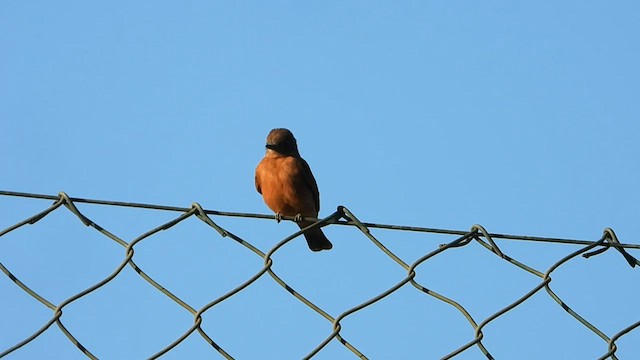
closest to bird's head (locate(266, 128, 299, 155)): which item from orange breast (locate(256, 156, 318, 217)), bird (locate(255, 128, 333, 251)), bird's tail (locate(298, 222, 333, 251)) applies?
bird (locate(255, 128, 333, 251))

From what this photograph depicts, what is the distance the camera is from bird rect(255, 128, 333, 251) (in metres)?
7.51

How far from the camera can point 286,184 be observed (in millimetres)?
7496

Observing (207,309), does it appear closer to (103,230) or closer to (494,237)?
(103,230)

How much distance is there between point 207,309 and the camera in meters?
2.91

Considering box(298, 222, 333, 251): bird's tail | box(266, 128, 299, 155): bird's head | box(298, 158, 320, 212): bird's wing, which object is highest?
box(266, 128, 299, 155): bird's head

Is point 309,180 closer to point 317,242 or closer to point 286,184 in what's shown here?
point 286,184

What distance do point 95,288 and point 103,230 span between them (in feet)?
0.55

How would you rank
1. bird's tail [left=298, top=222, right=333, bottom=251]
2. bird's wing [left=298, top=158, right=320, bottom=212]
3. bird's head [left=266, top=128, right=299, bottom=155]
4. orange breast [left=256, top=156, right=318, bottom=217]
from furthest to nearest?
bird's tail [left=298, top=222, right=333, bottom=251] < bird's head [left=266, top=128, right=299, bottom=155] < bird's wing [left=298, top=158, right=320, bottom=212] < orange breast [left=256, top=156, right=318, bottom=217]

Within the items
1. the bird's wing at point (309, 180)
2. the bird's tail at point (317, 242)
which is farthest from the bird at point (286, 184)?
the bird's tail at point (317, 242)

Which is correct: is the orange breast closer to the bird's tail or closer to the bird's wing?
the bird's wing

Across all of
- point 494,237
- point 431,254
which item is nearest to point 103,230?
point 431,254

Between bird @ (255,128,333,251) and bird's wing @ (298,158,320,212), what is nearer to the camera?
bird @ (255,128,333,251)

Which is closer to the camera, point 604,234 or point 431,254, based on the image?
point 431,254

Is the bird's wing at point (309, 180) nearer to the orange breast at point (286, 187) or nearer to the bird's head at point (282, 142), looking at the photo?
the orange breast at point (286, 187)
